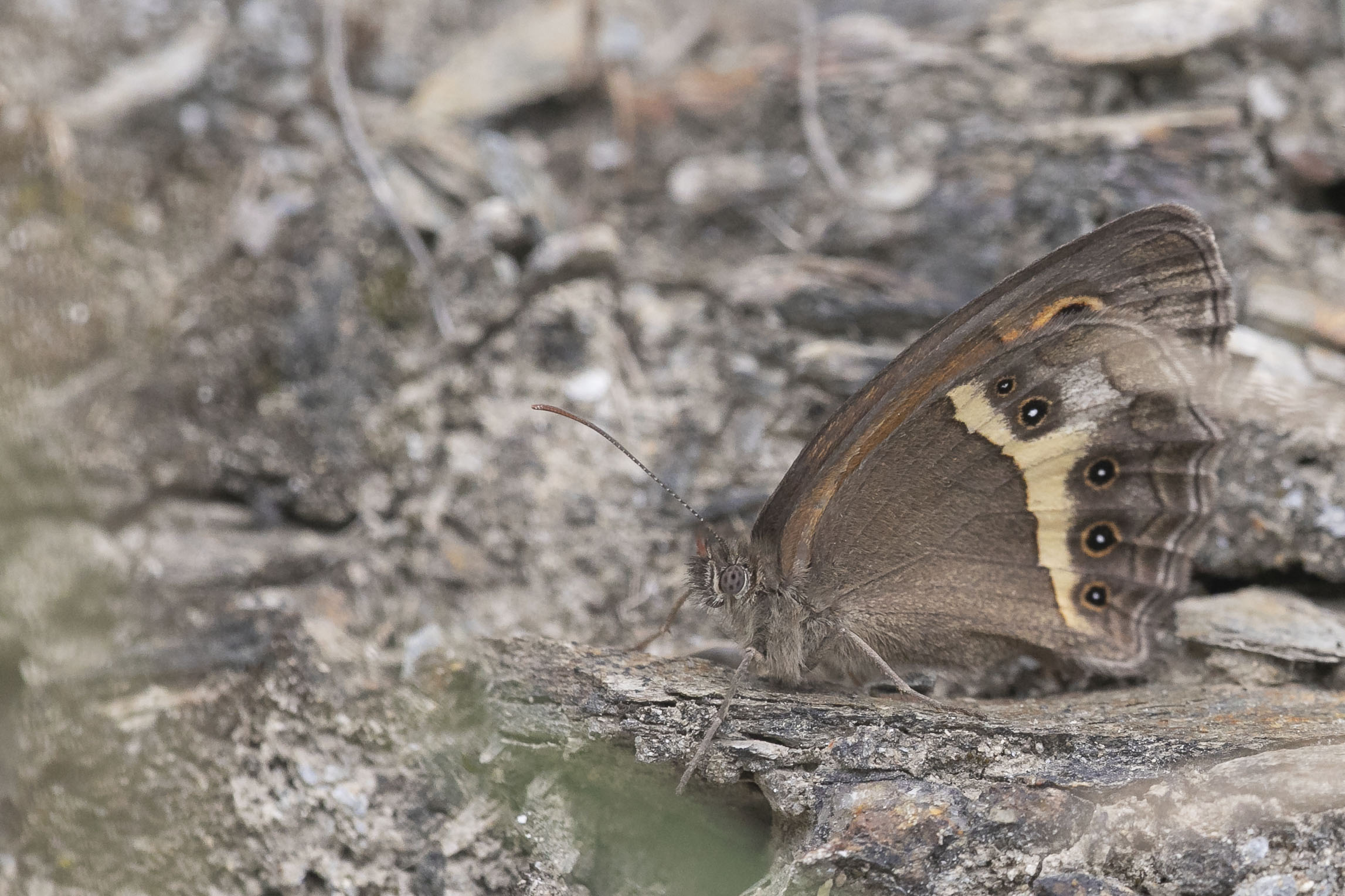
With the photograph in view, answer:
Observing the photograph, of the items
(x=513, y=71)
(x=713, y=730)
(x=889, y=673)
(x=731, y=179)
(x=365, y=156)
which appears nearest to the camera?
(x=713, y=730)

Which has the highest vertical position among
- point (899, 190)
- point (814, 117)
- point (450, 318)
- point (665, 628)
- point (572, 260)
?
point (814, 117)

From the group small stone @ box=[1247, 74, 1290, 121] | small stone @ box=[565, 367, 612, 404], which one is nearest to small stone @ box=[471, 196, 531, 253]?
small stone @ box=[565, 367, 612, 404]

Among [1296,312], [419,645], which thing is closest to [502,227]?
[419,645]

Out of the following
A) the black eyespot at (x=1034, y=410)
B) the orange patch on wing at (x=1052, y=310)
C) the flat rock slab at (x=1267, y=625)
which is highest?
the orange patch on wing at (x=1052, y=310)

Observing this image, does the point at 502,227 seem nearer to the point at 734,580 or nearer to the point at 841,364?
the point at 841,364

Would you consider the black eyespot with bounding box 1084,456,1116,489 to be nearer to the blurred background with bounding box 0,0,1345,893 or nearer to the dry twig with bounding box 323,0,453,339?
the blurred background with bounding box 0,0,1345,893

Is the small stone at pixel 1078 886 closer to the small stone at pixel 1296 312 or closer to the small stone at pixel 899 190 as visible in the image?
the small stone at pixel 1296 312

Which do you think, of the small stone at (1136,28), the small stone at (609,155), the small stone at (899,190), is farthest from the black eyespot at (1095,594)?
the small stone at (609,155)

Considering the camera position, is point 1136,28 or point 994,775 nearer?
point 994,775
